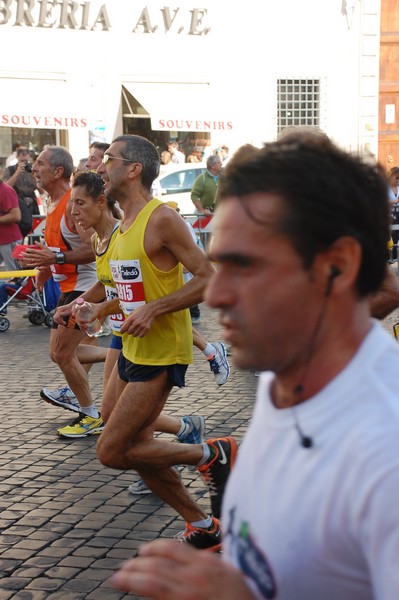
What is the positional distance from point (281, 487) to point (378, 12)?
96.8 ft

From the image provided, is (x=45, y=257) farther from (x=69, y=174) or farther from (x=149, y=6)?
(x=149, y=6)

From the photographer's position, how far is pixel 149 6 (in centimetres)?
2672

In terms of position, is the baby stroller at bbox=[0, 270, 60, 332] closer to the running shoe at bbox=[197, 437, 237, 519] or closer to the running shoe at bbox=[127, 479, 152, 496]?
the running shoe at bbox=[127, 479, 152, 496]

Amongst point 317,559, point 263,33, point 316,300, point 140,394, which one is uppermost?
point 263,33

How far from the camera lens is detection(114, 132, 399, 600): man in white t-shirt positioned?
1473 millimetres

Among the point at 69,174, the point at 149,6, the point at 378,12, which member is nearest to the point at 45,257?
the point at 69,174

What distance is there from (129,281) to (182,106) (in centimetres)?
2251

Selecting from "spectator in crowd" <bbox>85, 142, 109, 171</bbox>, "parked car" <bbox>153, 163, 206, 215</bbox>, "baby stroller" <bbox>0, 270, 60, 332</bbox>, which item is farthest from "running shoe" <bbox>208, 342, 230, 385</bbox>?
"parked car" <bbox>153, 163, 206, 215</bbox>

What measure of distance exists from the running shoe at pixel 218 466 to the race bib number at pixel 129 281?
2.47 ft

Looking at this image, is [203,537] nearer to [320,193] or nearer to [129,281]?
[129,281]

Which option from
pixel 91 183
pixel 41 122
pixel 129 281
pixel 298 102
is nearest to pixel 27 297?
pixel 91 183

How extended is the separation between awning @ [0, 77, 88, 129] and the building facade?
24mm

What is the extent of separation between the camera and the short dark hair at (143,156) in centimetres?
512

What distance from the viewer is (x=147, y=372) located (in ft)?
15.5
